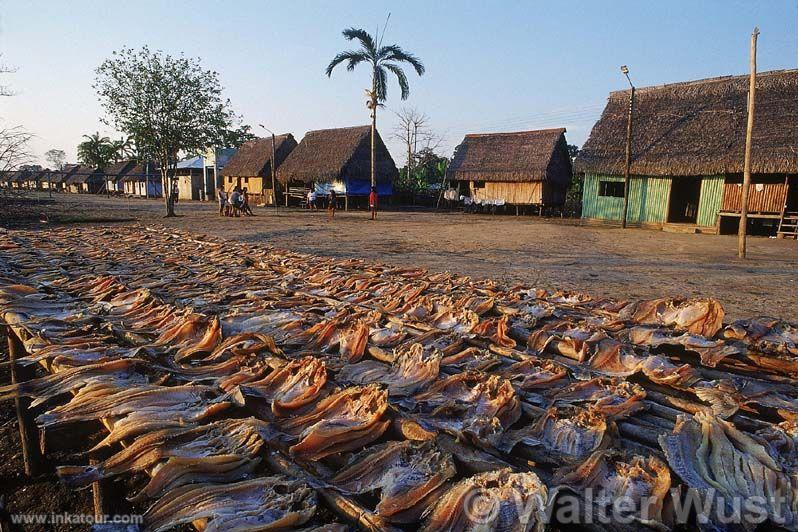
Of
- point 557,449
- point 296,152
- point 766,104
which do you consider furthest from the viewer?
point 296,152

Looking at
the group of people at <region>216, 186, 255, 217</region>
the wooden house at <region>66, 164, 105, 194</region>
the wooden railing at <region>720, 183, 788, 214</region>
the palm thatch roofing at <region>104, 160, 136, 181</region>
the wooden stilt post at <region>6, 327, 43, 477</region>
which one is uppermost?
the palm thatch roofing at <region>104, 160, 136, 181</region>

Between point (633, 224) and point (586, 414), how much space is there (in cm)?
1844

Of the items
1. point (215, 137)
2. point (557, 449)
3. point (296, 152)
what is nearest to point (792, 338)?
point (557, 449)

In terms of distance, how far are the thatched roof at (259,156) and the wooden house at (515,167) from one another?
522 inches

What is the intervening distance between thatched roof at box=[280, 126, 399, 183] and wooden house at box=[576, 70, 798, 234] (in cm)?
1355

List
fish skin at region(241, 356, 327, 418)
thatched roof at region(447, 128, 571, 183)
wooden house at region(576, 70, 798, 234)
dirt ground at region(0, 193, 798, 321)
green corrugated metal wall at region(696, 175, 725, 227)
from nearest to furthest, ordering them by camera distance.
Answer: fish skin at region(241, 356, 327, 418), dirt ground at region(0, 193, 798, 321), wooden house at region(576, 70, 798, 234), green corrugated metal wall at region(696, 175, 725, 227), thatched roof at region(447, 128, 571, 183)

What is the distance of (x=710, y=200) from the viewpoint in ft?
53.8

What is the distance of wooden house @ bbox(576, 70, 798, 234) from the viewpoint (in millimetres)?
14977

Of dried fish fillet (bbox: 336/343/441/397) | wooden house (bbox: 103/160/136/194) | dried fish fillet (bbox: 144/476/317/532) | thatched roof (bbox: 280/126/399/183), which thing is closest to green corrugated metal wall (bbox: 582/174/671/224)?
thatched roof (bbox: 280/126/399/183)

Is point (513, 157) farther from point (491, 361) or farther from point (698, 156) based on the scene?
point (491, 361)

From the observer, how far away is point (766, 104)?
16.0 metres

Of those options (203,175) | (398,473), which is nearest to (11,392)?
(398,473)

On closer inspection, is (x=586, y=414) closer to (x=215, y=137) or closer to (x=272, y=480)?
(x=272, y=480)

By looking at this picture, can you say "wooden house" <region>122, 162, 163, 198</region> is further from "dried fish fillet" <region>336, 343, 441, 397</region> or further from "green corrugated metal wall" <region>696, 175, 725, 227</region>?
"dried fish fillet" <region>336, 343, 441, 397</region>
